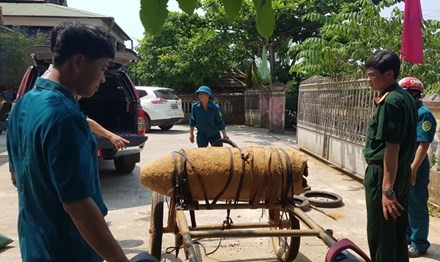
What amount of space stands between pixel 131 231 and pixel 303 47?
614cm

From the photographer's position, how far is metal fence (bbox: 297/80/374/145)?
7043 mm

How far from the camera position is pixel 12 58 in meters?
15.0

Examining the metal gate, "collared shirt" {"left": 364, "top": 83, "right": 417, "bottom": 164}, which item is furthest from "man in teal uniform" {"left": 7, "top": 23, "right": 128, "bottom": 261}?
the metal gate

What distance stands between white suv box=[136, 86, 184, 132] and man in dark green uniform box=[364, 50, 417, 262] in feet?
38.2

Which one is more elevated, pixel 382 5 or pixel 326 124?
pixel 382 5

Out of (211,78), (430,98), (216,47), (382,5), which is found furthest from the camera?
(211,78)

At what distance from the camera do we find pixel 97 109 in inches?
311

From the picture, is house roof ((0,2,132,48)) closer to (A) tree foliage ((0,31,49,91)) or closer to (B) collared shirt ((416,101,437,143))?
(A) tree foliage ((0,31,49,91))

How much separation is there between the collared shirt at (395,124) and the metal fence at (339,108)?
4.11 m

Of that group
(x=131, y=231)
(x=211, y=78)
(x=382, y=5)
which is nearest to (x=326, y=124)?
(x=382, y=5)

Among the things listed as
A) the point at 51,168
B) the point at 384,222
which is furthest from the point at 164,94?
the point at 51,168

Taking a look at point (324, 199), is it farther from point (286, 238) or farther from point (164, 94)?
point (164, 94)

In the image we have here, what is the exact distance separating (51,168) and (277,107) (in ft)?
44.4

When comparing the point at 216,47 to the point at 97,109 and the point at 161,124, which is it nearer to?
the point at 161,124
